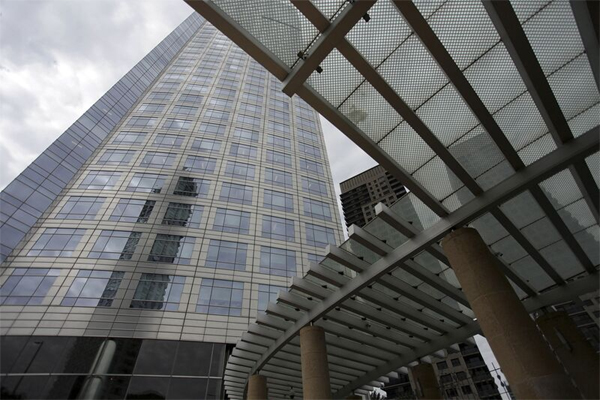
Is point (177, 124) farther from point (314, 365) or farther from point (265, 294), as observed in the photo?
point (314, 365)

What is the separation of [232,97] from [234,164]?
1449 centimetres

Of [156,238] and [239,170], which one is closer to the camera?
[156,238]

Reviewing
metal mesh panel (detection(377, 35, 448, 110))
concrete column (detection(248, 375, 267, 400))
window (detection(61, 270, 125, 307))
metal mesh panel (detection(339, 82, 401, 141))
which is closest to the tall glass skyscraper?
window (detection(61, 270, 125, 307))

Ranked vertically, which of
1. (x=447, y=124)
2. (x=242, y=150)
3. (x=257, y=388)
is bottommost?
(x=257, y=388)

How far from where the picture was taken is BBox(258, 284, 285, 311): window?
27.4m

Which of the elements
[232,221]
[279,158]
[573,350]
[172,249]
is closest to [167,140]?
[279,158]

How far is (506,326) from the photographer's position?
705cm

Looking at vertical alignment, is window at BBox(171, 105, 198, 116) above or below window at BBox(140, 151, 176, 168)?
above

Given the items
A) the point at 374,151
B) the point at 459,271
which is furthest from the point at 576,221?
the point at 374,151

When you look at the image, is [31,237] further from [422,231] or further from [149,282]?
[422,231]

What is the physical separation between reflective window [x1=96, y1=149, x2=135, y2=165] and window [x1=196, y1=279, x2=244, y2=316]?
17.4 meters

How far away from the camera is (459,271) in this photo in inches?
323

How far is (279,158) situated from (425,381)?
30965 mm

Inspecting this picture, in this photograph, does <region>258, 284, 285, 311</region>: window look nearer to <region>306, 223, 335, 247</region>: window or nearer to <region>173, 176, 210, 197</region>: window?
<region>306, 223, 335, 247</region>: window
